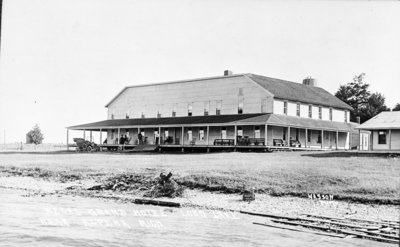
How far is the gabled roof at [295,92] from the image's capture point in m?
43.2

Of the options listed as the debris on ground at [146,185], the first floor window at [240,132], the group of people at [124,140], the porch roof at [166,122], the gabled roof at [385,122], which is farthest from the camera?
the group of people at [124,140]

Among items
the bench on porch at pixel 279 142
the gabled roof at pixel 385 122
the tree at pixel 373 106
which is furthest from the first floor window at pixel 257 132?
the tree at pixel 373 106

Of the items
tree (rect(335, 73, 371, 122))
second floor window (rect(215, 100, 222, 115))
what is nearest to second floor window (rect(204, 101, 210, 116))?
second floor window (rect(215, 100, 222, 115))

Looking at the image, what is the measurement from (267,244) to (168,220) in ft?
12.3

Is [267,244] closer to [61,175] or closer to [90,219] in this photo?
[90,219]

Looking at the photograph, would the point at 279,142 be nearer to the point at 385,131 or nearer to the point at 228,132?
the point at 228,132

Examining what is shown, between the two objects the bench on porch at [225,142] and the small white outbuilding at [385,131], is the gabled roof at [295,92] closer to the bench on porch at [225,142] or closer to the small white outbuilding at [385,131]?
the bench on porch at [225,142]

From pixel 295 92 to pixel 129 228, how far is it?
3544 centimetres

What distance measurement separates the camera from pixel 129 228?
12.5 meters

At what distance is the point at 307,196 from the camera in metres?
16.5

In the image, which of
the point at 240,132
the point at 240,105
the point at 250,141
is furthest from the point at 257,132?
the point at 240,105

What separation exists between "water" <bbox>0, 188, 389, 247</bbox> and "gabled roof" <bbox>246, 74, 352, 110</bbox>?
28164mm

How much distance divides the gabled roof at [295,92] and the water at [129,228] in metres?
28.2

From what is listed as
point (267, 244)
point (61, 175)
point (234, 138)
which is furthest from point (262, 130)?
point (267, 244)
